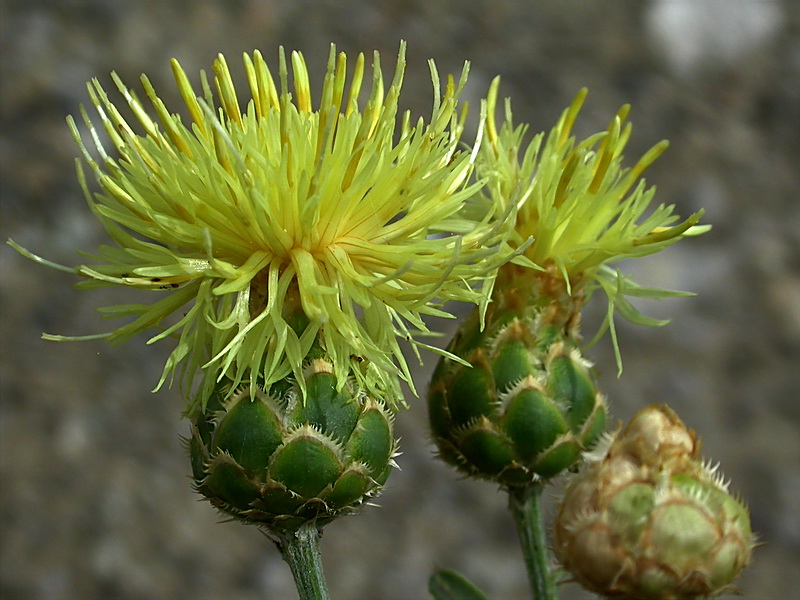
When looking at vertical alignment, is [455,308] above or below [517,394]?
above

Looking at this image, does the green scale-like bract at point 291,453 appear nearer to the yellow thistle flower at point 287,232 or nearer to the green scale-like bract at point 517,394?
the yellow thistle flower at point 287,232

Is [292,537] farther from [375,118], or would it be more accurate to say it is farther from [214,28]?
[214,28]

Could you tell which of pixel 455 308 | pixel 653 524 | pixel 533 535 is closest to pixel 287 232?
pixel 653 524

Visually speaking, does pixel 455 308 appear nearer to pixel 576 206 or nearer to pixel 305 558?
pixel 576 206

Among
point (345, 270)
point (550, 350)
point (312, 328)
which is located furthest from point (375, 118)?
point (550, 350)

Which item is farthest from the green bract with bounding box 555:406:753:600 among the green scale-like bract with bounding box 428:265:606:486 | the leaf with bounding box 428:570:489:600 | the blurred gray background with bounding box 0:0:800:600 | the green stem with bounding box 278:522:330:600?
the blurred gray background with bounding box 0:0:800:600

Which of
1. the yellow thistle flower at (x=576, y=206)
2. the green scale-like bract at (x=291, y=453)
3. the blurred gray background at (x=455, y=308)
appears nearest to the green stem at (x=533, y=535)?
the yellow thistle flower at (x=576, y=206)

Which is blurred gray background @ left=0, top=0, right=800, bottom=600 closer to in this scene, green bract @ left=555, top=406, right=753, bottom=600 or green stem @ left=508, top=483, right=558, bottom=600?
green stem @ left=508, top=483, right=558, bottom=600
